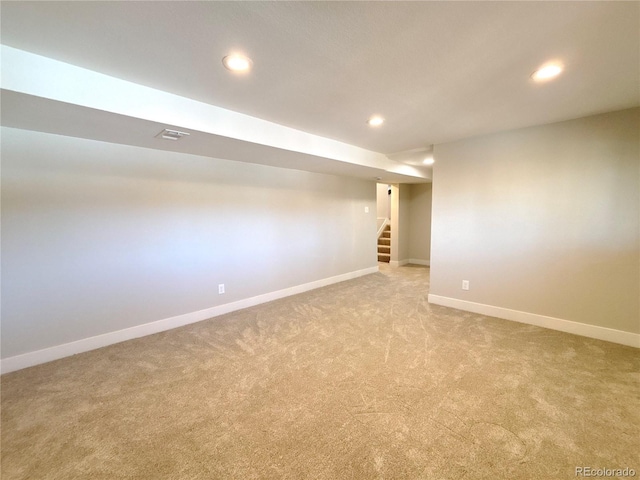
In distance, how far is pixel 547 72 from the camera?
1.95 m

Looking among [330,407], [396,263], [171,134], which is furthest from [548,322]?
[171,134]

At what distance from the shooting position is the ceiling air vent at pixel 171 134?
244cm

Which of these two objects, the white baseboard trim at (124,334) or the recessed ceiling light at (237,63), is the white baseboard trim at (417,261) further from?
the recessed ceiling light at (237,63)

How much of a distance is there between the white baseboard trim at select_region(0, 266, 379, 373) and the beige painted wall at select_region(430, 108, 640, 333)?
283cm

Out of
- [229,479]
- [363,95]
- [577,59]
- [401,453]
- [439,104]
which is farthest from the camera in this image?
[439,104]

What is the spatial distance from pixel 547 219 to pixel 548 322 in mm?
1218

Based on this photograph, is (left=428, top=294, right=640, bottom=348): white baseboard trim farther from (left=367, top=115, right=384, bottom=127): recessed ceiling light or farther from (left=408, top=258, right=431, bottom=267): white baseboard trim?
(left=408, top=258, right=431, bottom=267): white baseboard trim

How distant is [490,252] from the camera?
3543 millimetres

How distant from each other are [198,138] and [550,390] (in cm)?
373

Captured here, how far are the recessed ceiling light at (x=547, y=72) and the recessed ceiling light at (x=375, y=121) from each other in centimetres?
128

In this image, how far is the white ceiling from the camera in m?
1.38

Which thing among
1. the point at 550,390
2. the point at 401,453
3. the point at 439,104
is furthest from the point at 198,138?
the point at 550,390

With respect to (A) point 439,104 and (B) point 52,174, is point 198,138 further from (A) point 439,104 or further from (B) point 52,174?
(A) point 439,104

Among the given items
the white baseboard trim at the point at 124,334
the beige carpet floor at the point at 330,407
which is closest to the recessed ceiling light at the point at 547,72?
the beige carpet floor at the point at 330,407
